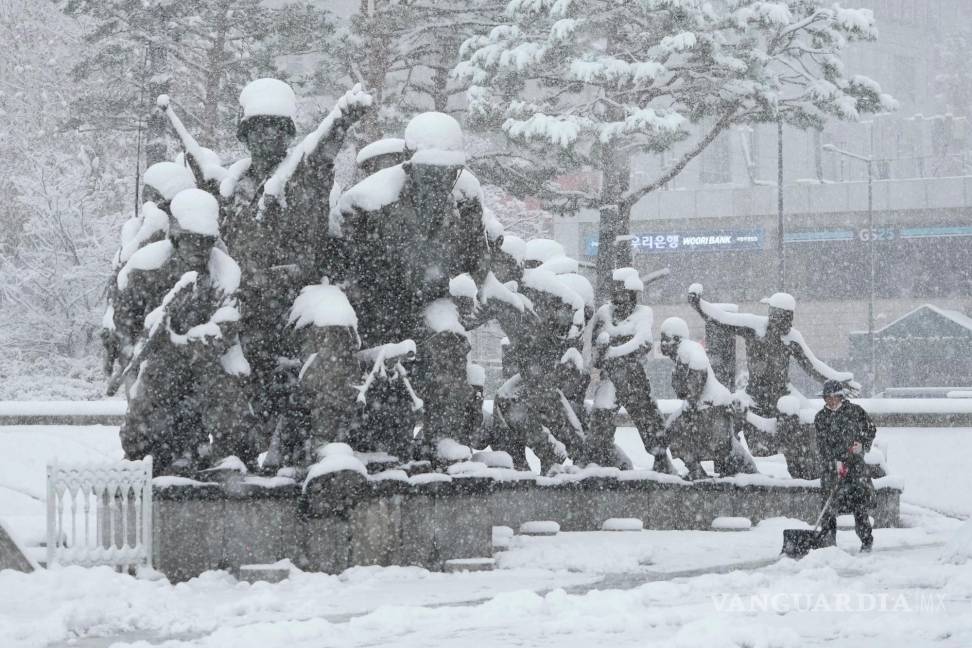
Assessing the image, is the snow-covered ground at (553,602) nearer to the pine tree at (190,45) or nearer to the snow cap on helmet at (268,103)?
the snow cap on helmet at (268,103)

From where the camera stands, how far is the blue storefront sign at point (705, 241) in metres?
63.1

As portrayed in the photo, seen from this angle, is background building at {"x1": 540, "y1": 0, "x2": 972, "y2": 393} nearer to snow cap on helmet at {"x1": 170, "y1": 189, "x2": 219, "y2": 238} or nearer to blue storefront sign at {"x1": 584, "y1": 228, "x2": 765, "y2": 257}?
blue storefront sign at {"x1": 584, "y1": 228, "x2": 765, "y2": 257}

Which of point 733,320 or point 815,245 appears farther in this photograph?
point 815,245

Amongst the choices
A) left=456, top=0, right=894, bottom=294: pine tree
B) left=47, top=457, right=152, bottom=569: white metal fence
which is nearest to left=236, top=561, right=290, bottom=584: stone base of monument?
left=47, top=457, right=152, bottom=569: white metal fence

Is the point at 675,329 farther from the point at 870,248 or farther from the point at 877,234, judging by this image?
the point at 877,234

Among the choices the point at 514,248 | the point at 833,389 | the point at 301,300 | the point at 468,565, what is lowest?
the point at 468,565

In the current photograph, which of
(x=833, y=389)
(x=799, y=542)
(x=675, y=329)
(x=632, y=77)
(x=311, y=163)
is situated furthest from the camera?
(x=632, y=77)

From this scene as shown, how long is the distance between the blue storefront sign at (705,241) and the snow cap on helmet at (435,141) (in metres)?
51.2

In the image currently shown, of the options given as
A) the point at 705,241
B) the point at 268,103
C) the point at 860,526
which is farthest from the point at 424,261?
the point at 705,241

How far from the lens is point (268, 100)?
37.7 feet

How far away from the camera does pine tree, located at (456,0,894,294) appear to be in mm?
26938

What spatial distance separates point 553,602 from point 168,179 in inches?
198

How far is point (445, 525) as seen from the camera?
11.7 m

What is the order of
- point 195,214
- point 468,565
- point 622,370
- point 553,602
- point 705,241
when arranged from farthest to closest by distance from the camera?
1. point 705,241
2. point 622,370
3. point 468,565
4. point 195,214
5. point 553,602
